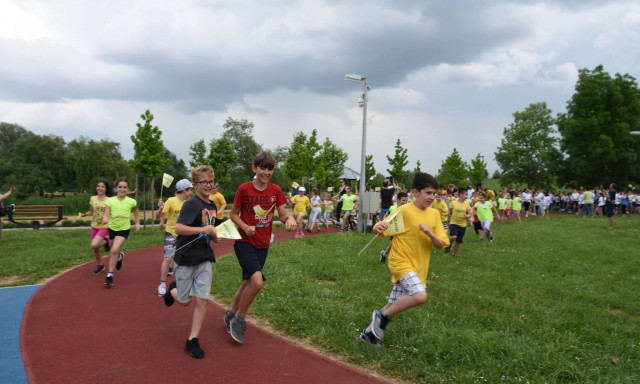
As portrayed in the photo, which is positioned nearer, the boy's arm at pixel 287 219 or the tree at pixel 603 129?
the boy's arm at pixel 287 219

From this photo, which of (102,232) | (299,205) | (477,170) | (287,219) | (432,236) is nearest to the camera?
(432,236)

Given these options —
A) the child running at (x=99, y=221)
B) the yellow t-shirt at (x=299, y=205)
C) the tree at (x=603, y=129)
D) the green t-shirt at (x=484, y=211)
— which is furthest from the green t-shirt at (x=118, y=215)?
the tree at (x=603, y=129)

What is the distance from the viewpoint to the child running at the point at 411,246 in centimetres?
426

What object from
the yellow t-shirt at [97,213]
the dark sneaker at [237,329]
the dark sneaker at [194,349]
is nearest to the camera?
the dark sneaker at [194,349]

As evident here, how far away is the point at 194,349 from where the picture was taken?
421cm

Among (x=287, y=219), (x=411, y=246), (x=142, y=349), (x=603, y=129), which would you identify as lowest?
(x=142, y=349)

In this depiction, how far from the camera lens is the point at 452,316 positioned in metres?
5.41

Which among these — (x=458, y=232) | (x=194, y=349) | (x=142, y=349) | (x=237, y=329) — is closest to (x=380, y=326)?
(x=237, y=329)

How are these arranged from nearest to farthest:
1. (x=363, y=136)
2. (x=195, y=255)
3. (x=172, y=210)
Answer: (x=195, y=255), (x=172, y=210), (x=363, y=136)

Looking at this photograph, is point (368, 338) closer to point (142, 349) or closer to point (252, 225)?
point (252, 225)

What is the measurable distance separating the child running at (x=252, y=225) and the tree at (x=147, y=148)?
14641 millimetres

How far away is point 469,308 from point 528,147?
62.7 metres

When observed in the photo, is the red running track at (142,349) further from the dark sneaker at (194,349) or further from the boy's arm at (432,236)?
the boy's arm at (432,236)

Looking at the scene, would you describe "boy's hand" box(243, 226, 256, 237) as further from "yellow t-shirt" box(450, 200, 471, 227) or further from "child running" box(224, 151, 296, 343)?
"yellow t-shirt" box(450, 200, 471, 227)
